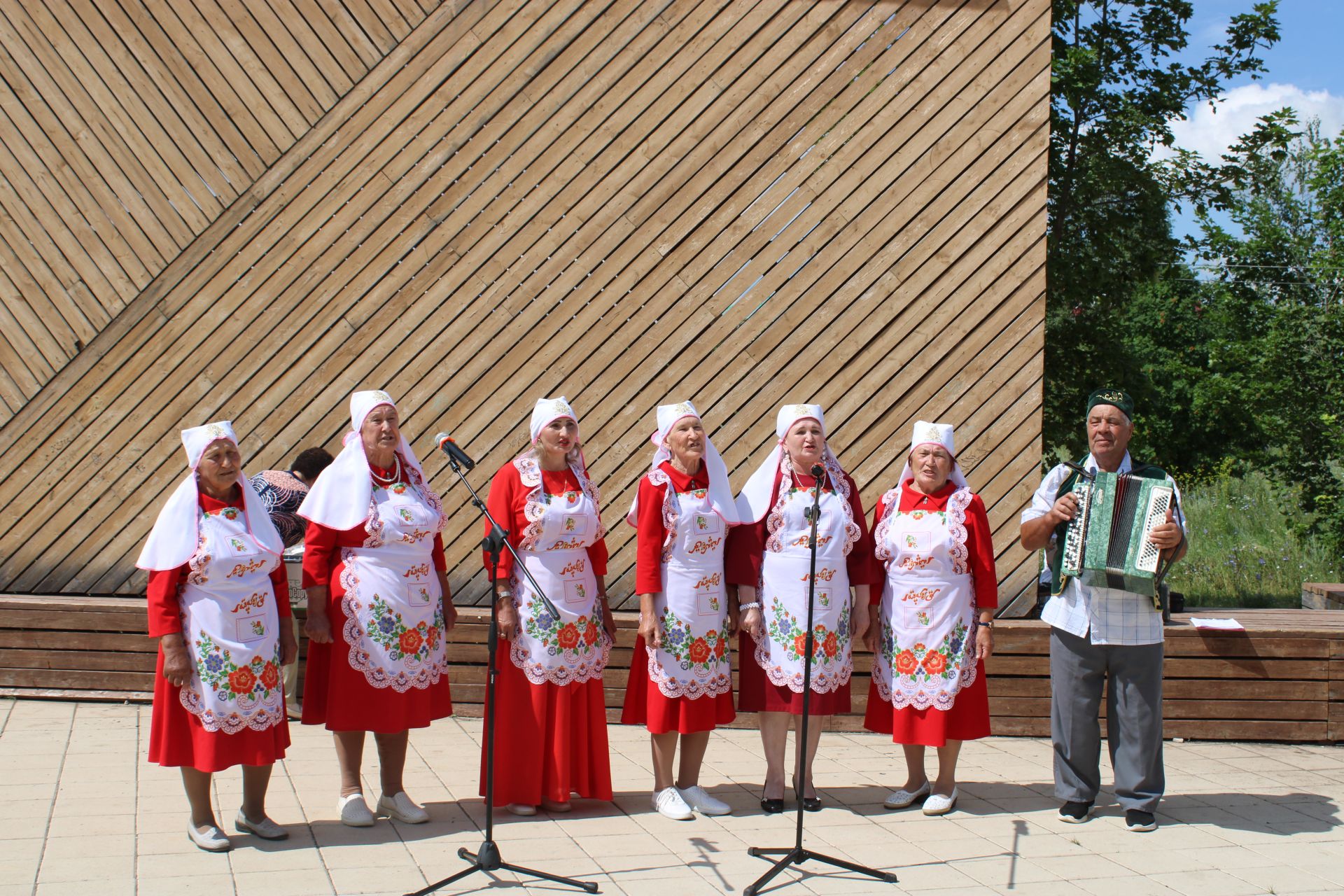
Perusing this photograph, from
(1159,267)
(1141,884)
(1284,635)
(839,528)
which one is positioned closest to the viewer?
(1141,884)

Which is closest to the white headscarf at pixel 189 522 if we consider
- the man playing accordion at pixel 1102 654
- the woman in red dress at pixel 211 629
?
the woman in red dress at pixel 211 629

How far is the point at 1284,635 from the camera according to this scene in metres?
6.09

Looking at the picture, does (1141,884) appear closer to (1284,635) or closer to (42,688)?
(1284,635)

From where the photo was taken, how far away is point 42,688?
20.3ft

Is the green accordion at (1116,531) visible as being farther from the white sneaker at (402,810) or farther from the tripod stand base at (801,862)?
the white sneaker at (402,810)

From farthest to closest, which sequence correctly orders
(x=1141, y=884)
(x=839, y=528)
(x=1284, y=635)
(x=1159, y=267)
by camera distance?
(x=1159, y=267)
(x=1284, y=635)
(x=839, y=528)
(x=1141, y=884)

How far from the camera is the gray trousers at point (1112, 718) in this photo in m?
4.57

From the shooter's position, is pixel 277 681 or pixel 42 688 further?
pixel 42 688

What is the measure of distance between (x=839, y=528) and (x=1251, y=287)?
8.05 metres

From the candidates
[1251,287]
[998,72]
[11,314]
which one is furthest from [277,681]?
[1251,287]

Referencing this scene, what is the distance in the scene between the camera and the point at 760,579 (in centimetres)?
470

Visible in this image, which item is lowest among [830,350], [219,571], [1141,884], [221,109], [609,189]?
[1141,884]

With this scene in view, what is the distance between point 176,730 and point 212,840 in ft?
1.41

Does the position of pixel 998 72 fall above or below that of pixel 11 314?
above
